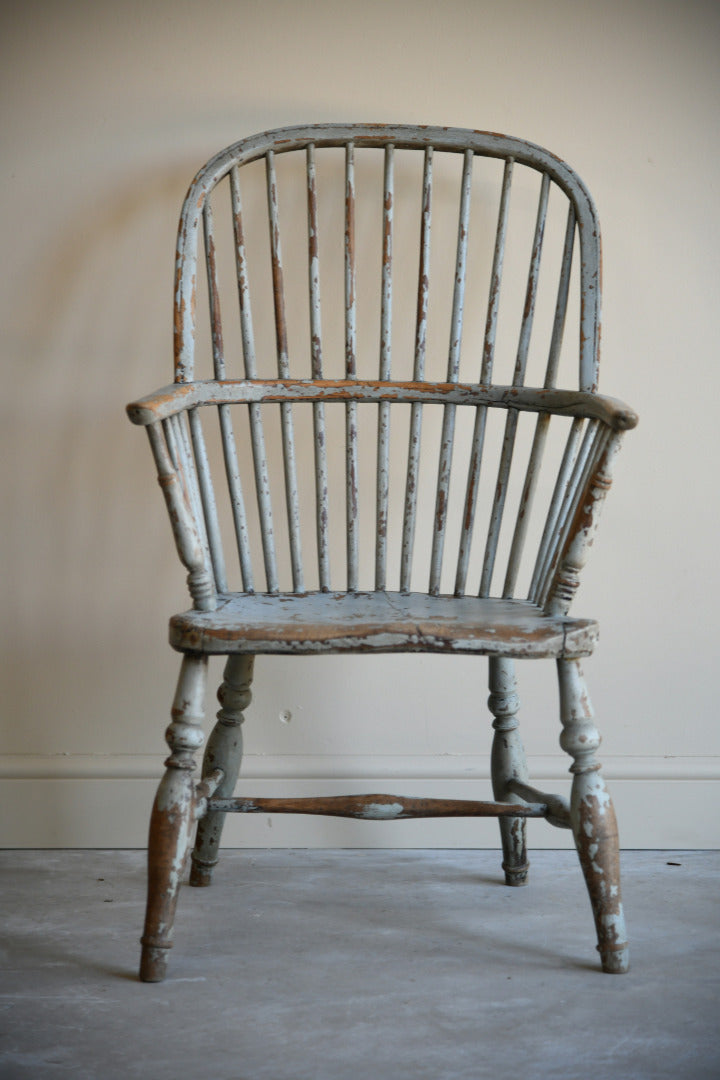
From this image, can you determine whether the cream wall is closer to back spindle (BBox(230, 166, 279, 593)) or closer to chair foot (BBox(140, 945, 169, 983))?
back spindle (BBox(230, 166, 279, 593))

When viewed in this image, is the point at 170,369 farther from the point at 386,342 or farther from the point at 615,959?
the point at 615,959

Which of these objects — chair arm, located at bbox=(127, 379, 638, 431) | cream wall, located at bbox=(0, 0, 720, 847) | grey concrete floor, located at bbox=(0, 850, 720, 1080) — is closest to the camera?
grey concrete floor, located at bbox=(0, 850, 720, 1080)

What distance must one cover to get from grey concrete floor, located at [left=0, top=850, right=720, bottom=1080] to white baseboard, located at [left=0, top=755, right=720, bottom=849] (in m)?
0.04

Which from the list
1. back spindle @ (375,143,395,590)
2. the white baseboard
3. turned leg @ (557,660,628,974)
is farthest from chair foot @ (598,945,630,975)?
back spindle @ (375,143,395,590)

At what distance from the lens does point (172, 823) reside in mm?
1018

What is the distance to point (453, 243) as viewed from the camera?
59.2 inches

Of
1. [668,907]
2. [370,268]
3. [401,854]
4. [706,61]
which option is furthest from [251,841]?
[706,61]

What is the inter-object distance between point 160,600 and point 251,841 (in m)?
0.42

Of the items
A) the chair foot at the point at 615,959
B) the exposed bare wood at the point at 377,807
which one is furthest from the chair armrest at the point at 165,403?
the chair foot at the point at 615,959

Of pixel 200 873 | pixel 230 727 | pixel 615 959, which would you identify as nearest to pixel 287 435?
pixel 230 727

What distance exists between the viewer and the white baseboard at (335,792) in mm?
1491

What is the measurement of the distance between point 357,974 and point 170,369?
0.94m

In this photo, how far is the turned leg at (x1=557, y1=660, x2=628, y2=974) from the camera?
104 cm

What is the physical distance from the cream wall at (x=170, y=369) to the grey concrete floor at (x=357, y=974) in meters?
0.14
